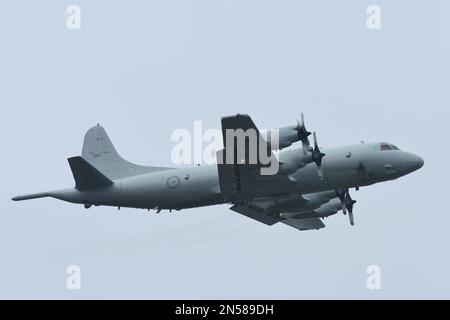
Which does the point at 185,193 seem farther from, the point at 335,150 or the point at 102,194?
the point at 335,150

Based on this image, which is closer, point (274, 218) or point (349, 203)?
point (349, 203)

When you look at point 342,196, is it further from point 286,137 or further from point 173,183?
point 173,183

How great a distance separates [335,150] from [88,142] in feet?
42.0

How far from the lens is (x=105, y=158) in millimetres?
46031

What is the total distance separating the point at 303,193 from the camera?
4116cm

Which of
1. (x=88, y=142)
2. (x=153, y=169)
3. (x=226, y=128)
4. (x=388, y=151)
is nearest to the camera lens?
(x=226, y=128)

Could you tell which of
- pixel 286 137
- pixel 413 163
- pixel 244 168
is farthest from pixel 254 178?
pixel 413 163

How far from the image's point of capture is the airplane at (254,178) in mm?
39562

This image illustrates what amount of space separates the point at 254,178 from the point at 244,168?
0.70 m

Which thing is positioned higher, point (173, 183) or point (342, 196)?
point (173, 183)

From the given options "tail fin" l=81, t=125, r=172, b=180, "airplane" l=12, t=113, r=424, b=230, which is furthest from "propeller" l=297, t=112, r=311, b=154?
"tail fin" l=81, t=125, r=172, b=180

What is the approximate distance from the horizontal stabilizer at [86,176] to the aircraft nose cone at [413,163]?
12669 mm

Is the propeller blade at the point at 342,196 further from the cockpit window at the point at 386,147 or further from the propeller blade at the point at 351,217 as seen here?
the cockpit window at the point at 386,147

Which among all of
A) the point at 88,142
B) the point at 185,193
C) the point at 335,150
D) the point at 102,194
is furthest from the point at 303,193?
the point at 88,142
